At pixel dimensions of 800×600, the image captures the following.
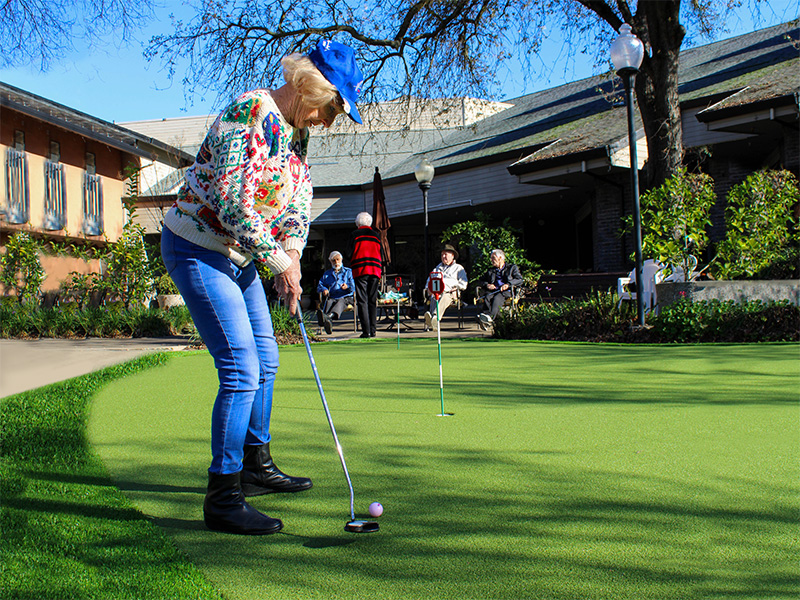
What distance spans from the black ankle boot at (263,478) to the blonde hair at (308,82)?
142cm

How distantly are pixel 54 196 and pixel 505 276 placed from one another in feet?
41.5

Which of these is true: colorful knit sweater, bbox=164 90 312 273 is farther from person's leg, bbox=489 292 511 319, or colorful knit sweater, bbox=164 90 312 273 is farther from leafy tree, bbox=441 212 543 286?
leafy tree, bbox=441 212 543 286

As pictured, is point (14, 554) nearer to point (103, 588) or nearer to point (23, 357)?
point (103, 588)

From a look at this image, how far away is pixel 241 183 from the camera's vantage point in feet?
7.51

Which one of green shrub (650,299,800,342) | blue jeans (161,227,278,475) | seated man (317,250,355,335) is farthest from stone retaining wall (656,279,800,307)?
blue jeans (161,227,278,475)

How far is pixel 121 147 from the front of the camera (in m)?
18.0

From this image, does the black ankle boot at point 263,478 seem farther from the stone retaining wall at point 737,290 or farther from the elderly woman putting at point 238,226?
the stone retaining wall at point 737,290

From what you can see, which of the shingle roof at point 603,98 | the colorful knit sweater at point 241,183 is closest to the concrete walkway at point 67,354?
the colorful knit sweater at point 241,183

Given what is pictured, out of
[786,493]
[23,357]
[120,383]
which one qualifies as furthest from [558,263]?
[786,493]

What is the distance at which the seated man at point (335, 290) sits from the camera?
11.3 meters

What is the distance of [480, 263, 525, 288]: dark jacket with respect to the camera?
1067cm

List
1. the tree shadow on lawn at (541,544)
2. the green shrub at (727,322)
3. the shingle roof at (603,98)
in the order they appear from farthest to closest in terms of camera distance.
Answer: the shingle roof at (603,98) → the green shrub at (727,322) → the tree shadow on lawn at (541,544)

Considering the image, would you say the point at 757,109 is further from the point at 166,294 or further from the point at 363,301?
the point at 166,294

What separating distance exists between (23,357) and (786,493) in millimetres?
9277
